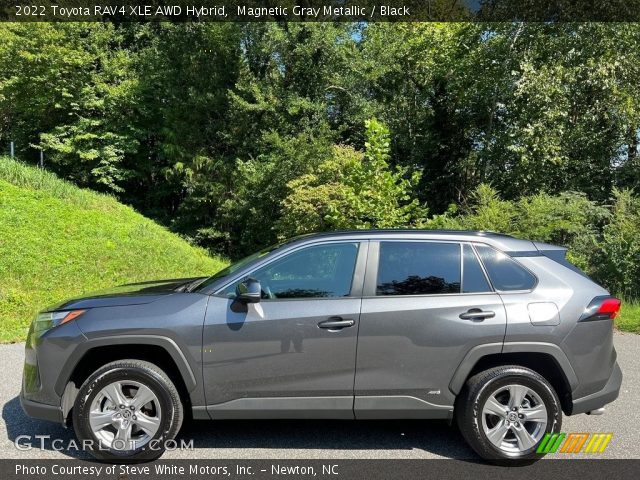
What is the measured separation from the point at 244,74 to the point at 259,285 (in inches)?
694

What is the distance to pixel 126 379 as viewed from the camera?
12.6 ft

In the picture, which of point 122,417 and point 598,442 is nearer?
point 122,417

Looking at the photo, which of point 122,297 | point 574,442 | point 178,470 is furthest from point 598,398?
point 122,297

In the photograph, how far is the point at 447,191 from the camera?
21.1m

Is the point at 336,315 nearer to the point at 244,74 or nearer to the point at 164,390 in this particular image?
the point at 164,390

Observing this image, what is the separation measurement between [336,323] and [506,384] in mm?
1348

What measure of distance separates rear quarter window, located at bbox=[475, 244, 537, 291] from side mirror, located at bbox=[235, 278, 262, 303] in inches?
69.3

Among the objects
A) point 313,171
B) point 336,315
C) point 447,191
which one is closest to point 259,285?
point 336,315

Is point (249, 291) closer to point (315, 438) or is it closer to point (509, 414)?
point (315, 438)

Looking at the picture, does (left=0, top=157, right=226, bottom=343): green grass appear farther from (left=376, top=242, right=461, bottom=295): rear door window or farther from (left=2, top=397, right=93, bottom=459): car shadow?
(left=376, top=242, right=461, bottom=295): rear door window

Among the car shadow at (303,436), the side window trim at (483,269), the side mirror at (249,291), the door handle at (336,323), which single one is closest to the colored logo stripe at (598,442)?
the car shadow at (303,436)

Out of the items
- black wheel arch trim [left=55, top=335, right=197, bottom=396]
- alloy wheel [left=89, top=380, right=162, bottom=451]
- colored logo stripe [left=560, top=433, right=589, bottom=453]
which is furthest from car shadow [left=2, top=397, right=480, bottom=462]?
colored logo stripe [left=560, top=433, right=589, bottom=453]

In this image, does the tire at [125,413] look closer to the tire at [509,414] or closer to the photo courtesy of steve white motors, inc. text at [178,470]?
the photo courtesy of steve white motors, inc. text at [178,470]

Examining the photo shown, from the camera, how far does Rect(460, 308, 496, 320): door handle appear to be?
12.6 ft
